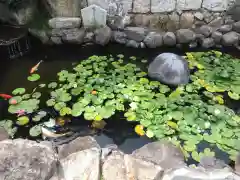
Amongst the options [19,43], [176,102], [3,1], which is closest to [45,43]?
[19,43]

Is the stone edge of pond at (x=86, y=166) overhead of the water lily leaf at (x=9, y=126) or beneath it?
overhead

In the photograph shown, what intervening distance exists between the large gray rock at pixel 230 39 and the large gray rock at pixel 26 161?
3.68 meters

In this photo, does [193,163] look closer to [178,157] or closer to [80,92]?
[178,157]

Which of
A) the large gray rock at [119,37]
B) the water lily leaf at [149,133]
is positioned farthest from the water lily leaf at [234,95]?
the large gray rock at [119,37]

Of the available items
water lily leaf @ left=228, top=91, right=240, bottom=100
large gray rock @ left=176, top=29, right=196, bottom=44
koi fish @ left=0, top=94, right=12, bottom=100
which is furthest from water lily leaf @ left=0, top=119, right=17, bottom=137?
large gray rock @ left=176, top=29, right=196, bottom=44

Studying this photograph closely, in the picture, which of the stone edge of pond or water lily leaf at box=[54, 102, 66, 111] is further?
water lily leaf at box=[54, 102, 66, 111]

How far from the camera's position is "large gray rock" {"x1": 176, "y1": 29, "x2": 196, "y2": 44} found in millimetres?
4633

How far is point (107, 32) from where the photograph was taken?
463cm

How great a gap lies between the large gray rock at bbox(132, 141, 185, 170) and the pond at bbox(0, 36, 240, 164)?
0.29 meters

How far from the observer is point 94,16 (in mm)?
4582

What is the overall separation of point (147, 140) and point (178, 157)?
19.7 inches

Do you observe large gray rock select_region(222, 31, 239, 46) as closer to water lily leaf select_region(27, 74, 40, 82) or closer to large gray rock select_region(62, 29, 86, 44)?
large gray rock select_region(62, 29, 86, 44)

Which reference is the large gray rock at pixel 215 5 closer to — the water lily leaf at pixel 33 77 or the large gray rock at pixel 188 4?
the large gray rock at pixel 188 4

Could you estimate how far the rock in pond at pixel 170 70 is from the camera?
12.1 feet
